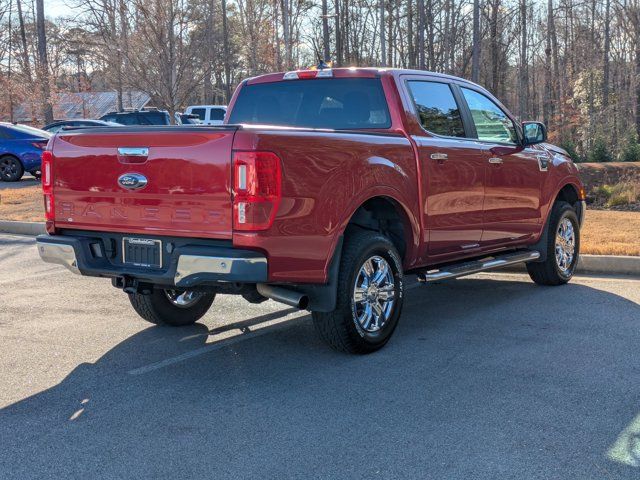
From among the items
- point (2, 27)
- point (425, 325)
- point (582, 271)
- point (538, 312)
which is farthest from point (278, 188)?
point (2, 27)

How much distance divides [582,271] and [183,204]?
5643 mm

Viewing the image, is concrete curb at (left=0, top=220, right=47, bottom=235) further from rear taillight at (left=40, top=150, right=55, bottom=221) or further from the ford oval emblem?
the ford oval emblem

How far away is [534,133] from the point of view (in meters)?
7.37

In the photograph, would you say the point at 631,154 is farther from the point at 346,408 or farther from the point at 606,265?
the point at 346,408

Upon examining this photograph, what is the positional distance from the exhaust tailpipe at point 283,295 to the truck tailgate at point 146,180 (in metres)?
0.50

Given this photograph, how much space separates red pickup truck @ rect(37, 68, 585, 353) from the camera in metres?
4.54

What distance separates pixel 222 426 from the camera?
159 inches

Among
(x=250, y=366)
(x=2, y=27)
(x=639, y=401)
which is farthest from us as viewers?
(x=2, y=27)

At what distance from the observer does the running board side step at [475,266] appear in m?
6.07

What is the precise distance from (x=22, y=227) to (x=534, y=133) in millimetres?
8859

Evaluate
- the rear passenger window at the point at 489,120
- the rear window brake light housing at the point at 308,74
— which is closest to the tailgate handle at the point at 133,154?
the rear window brake light housing at the point at 308,74

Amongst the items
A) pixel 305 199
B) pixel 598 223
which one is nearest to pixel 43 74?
pixel 598 223

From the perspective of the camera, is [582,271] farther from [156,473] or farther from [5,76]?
[5,76]

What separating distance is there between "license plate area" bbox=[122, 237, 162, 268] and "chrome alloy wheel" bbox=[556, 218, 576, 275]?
15.0 ft
